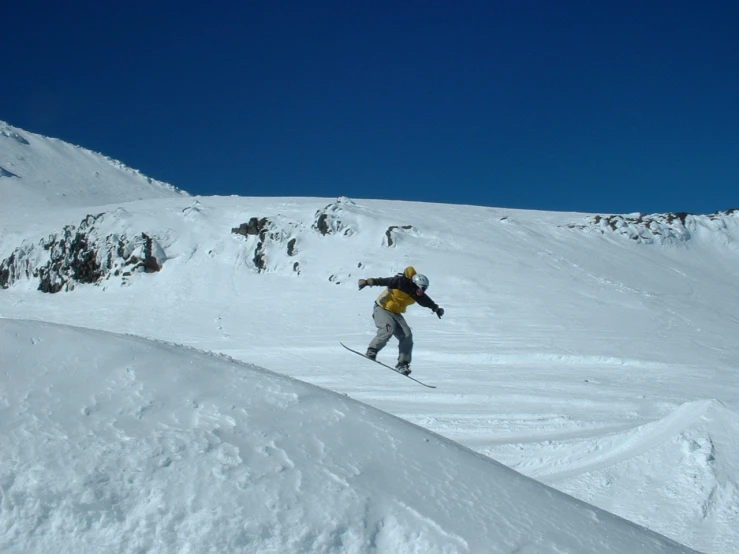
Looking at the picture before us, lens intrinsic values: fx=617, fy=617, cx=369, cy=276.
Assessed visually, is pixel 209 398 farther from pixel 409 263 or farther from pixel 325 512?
pixel 409 263

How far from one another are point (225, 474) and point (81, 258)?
A: 23986 mm

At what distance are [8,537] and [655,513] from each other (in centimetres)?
393

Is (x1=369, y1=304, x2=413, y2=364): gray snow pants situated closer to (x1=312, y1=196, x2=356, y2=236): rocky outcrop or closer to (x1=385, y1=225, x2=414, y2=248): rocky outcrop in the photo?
(x1=385, y1=225, x2=414, y2=248): rocky outcrop

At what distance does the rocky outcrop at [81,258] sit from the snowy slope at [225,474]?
67.1ft

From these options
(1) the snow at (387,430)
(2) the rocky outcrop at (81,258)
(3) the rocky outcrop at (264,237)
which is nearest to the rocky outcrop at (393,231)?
(3) the rocky outcrop at (264,237)

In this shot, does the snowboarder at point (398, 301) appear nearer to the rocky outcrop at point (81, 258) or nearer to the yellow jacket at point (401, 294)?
the yellow jacket at point (401, 294)

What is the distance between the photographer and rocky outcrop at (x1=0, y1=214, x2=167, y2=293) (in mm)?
22938

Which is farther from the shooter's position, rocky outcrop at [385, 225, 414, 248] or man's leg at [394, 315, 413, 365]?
rocky outcrop at [385, 225, 414, 248]

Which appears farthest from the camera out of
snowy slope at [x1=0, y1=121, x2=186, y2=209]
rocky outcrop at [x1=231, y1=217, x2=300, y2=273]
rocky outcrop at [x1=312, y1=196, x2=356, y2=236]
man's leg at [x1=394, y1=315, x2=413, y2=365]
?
snowy slope at [x1=0, y1=121, x2=186, y2=209]

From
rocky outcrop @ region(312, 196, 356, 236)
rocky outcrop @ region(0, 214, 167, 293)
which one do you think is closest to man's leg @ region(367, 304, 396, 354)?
rocky outcrop @ region(312, 196, 356, 236)

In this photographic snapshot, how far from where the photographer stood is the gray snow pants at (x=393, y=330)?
9562 millimetres

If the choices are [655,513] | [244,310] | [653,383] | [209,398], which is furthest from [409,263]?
[209,398]

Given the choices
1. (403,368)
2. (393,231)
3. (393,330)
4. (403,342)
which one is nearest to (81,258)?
(393,231)

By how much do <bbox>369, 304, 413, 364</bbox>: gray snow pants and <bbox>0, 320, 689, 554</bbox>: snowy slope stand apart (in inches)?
243
